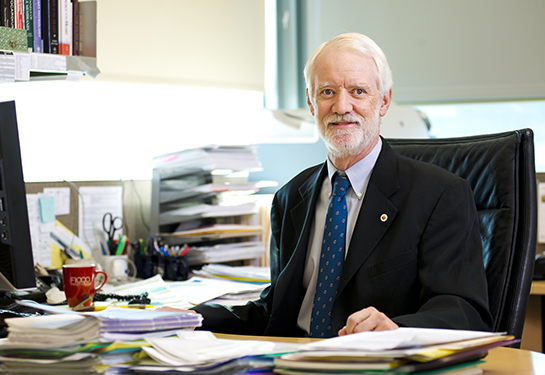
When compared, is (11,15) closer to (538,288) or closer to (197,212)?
(197,212)

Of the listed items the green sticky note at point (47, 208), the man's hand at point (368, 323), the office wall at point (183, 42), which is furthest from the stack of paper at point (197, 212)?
the man's hand at point (368, 323)

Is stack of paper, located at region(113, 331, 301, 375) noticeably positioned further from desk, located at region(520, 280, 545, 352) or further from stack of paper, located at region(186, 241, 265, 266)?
desk, located at region(520, 280, 545, 352)

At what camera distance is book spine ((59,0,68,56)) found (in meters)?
1.48

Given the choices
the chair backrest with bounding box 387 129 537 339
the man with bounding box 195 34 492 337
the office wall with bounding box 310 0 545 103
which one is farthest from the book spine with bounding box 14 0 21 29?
the office wall with bounding box 310 0 545 103

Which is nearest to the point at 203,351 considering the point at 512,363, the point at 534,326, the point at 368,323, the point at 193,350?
the point at 193,350

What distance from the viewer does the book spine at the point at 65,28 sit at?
148cm

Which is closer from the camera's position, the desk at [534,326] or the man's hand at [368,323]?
the man's hand at [368,323]

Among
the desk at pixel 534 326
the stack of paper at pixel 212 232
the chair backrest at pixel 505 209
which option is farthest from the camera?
the desk at pixel 534 326

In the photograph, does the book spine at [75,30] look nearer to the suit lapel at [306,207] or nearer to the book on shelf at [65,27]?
the book on shelf at [65,27]

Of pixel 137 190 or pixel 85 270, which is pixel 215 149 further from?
pixel 85 270

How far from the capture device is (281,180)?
2.61 m

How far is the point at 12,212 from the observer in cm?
119

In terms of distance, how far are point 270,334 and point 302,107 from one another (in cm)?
152

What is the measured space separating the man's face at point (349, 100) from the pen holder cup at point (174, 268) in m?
0.76
